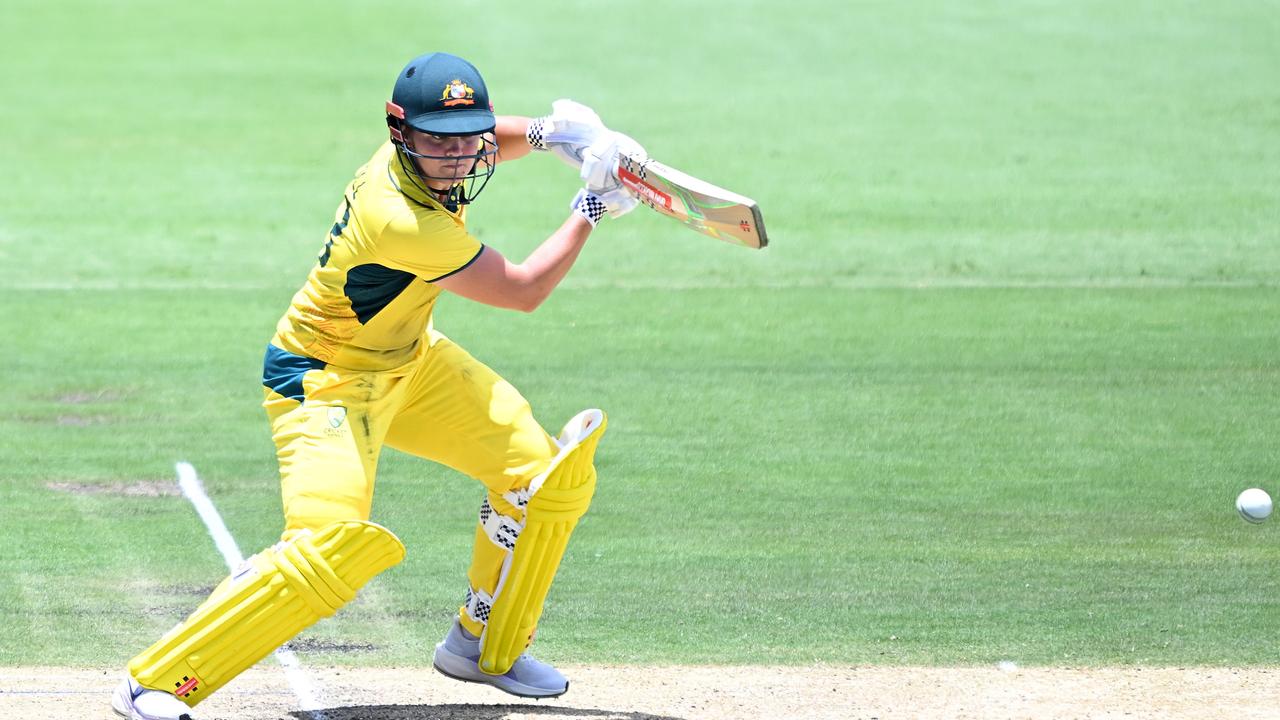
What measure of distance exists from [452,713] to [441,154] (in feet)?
6.48

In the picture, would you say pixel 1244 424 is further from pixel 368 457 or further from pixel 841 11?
pixel 841 11

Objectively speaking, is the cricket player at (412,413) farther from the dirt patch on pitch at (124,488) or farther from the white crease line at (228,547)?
the dirt patch on pitch at (124,488)

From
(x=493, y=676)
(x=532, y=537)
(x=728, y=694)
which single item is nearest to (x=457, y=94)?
(x=532, y=537)

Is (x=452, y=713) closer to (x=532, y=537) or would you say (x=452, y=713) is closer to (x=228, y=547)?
(x=532, y=537)

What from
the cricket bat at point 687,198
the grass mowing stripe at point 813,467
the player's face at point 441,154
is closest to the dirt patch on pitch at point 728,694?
the grass mowing stripe at point 813,467

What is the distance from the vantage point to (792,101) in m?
19.0

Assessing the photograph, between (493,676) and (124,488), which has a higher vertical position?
(493,676)

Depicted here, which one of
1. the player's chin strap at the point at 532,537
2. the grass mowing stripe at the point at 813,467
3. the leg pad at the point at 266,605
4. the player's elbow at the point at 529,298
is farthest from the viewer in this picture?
the grass mowing stripe at the point at 813,467

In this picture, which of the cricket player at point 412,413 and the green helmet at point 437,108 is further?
the green helmet at point 437,108

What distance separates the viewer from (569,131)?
19.6 feet

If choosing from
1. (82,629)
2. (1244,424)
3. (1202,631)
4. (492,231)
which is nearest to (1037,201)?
(492,231)

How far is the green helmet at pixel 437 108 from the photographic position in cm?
554

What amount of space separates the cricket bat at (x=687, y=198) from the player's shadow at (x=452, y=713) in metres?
1.73

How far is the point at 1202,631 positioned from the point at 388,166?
3787 millimetres
